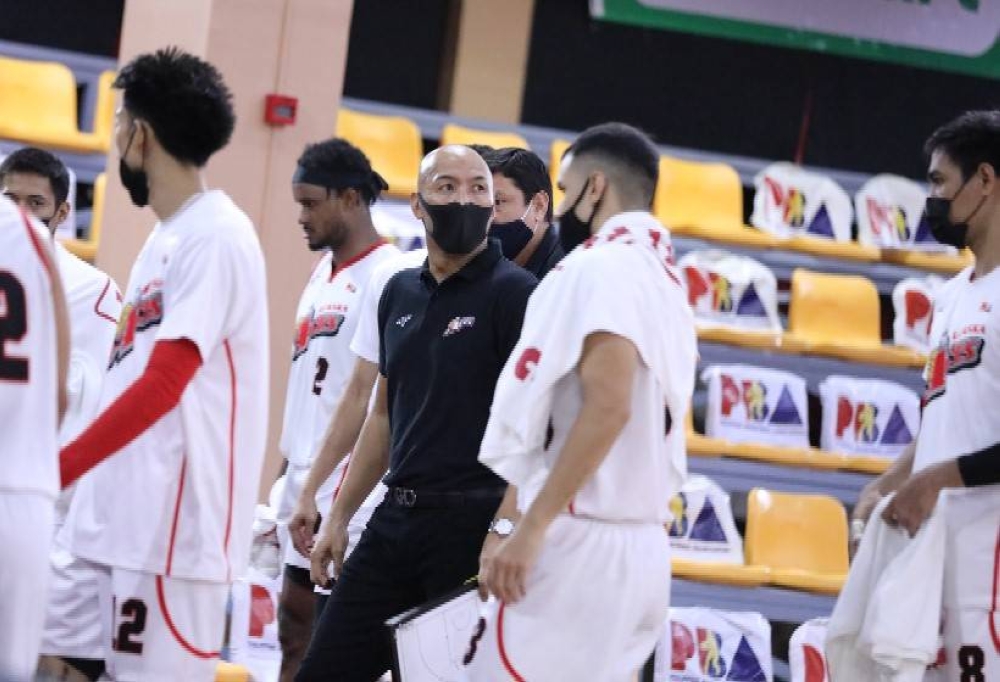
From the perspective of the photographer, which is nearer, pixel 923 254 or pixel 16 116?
pixel 16 116

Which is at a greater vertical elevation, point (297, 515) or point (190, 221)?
point (190, 221)

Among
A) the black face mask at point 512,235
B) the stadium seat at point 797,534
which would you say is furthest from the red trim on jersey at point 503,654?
the stadium seat at point 797,534

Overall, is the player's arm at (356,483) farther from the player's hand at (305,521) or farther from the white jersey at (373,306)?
the white jersey at (373,306)

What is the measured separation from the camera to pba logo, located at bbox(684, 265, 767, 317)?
9.79 metres

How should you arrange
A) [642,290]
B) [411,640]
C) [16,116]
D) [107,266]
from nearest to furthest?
1. [642,290]
2. [411,640]
3. [107,266]
4. [16,116]

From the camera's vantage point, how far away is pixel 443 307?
4.98 meters

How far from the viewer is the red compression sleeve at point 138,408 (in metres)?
3.97

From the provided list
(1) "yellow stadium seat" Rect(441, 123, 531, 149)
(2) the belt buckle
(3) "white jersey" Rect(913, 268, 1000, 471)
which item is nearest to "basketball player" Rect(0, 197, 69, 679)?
(2) the belt buckle

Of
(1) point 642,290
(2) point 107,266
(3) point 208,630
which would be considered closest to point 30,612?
(3) point 208,630

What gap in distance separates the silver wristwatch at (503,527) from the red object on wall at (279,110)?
3.97 m

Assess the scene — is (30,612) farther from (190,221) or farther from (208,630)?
(190,221)

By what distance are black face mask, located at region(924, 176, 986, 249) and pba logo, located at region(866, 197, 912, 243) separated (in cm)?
563

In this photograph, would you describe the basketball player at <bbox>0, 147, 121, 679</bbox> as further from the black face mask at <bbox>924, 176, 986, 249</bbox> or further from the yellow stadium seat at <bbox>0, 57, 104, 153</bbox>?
the yellow stadium seat at <bbox>0, 57, 104, 153</bbox>

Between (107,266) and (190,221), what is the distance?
3.81 metres
